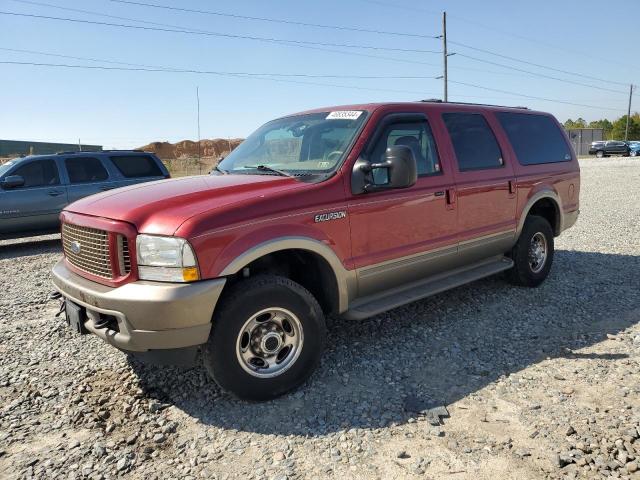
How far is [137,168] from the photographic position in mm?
10250

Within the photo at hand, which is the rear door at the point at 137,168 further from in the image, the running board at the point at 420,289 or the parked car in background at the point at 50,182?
the running board at the point at 420,289

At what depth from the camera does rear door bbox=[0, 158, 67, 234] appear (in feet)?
29.5

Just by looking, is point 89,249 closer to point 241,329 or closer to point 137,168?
point 241,329

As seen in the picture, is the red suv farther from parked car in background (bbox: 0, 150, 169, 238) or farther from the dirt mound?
the dirt mound

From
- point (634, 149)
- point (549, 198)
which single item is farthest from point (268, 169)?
point (634, 149)

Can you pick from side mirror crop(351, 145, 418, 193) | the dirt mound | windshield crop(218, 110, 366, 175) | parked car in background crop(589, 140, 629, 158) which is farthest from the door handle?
the dirt mound

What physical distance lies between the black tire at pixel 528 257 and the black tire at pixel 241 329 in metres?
2.91

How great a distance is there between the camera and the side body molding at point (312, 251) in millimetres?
3059

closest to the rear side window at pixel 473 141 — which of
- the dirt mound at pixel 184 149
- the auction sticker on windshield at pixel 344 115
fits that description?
the auction sticker on windshield at pixel 344 115

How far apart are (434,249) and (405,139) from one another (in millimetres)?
988

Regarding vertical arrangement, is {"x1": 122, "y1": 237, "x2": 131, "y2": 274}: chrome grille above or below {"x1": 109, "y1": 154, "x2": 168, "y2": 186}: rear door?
below

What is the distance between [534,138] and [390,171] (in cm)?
291

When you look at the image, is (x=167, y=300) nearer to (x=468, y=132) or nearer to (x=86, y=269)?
(x=86, y=269)

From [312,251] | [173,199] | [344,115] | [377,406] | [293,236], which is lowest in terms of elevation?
[377,406]
